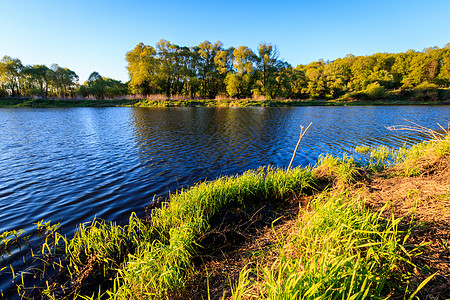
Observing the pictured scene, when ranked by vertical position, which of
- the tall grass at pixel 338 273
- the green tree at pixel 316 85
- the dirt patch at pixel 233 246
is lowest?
the dirt patch at pixel 233 246

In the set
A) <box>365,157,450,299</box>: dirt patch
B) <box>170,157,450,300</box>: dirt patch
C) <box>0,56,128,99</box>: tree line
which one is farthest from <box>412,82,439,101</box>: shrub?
<box>0,56,128,99</box>: tree line

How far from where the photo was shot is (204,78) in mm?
69062

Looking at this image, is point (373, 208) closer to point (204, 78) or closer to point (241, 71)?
point (241, 71)

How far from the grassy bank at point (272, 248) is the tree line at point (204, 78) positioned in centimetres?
5697

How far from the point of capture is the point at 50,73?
60438mm

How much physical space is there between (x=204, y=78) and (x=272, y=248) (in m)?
72.5

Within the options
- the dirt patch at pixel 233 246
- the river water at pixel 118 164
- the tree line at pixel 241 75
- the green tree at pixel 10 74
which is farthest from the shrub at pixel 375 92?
the green tree at pixel 10 74

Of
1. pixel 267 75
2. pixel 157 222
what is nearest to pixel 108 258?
pixel 157 222

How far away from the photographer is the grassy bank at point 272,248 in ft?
6.21

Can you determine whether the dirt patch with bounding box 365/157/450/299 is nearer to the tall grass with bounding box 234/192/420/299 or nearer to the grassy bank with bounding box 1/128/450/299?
the grassy bank with bounding box 1/128/450/299

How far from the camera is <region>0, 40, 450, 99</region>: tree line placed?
59125 mm

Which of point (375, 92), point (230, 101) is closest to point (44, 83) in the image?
point (230, 101)

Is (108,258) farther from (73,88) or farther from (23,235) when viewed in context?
(73,88)

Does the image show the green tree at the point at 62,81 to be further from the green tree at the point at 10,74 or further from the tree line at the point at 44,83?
the green tree at the point at 10,74
